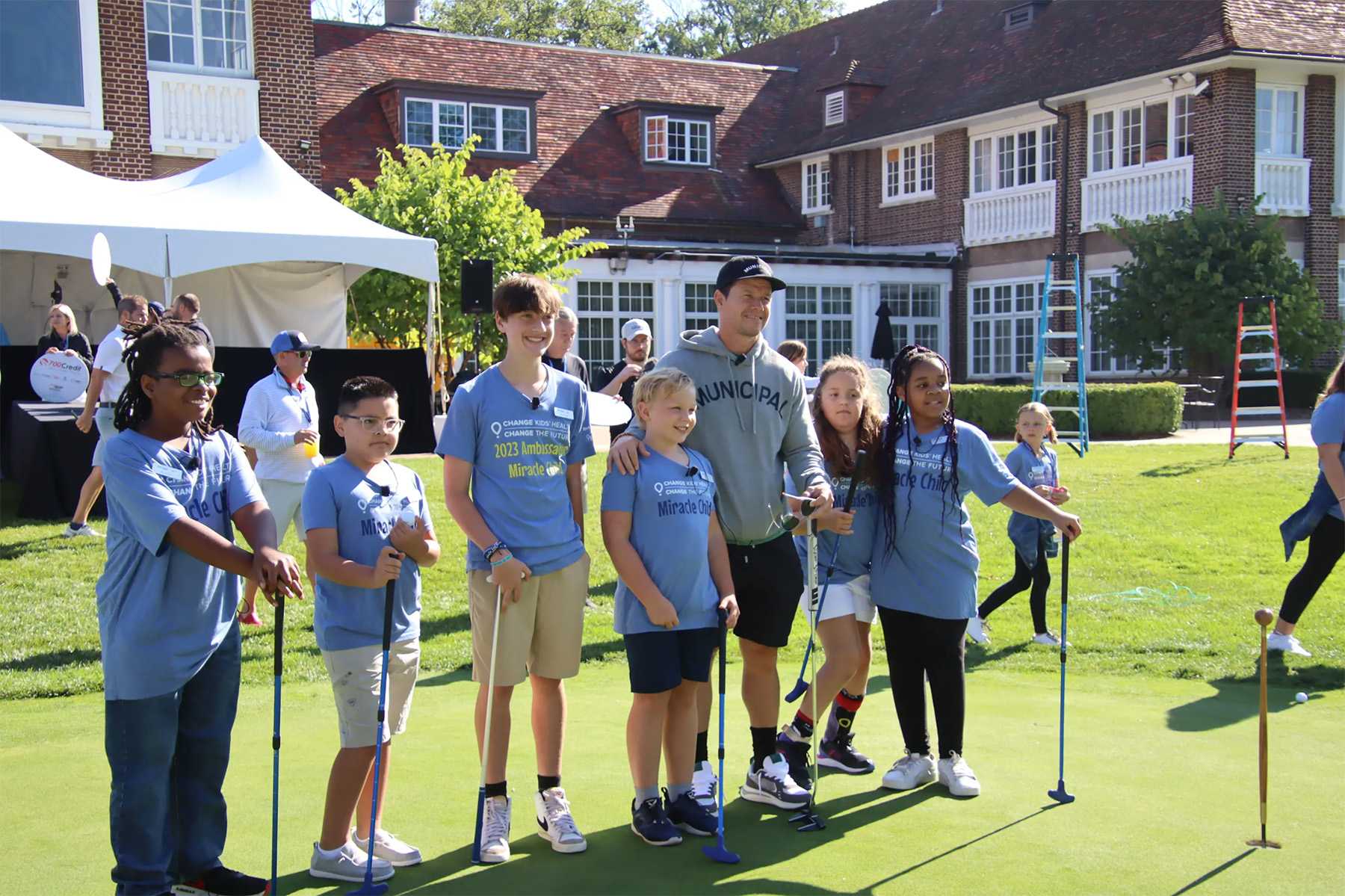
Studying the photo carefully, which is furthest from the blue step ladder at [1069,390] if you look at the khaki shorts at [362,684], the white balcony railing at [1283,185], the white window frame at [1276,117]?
the khaki shorts at [362,684]

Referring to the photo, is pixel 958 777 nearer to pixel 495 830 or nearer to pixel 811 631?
pixel 811 631

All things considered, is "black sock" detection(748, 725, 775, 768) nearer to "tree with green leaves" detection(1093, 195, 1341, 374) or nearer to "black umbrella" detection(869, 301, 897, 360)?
"tree with green leaves" detection(1093, 195, 1341, 374)

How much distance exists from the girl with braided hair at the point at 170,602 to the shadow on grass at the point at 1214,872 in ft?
9.20

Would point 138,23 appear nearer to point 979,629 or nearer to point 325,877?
point 979,629

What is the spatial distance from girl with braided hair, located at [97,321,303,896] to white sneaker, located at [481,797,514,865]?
29.0 inches

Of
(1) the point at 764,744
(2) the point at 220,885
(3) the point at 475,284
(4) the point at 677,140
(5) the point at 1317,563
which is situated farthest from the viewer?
(4) the point at 677,140

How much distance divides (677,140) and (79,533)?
76.4ft

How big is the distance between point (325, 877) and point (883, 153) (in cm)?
2924

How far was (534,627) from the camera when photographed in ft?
15.2

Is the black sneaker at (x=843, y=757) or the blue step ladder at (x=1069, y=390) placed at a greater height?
the blue step ladder at (x=1069, y=390)

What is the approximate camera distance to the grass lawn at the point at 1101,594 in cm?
788

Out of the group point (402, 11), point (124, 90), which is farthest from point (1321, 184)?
point (402, 11)

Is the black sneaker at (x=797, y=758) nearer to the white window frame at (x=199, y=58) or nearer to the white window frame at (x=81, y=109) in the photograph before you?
the white window frame at (x=81, y=109)

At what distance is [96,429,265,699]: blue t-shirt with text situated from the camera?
3719 mm
